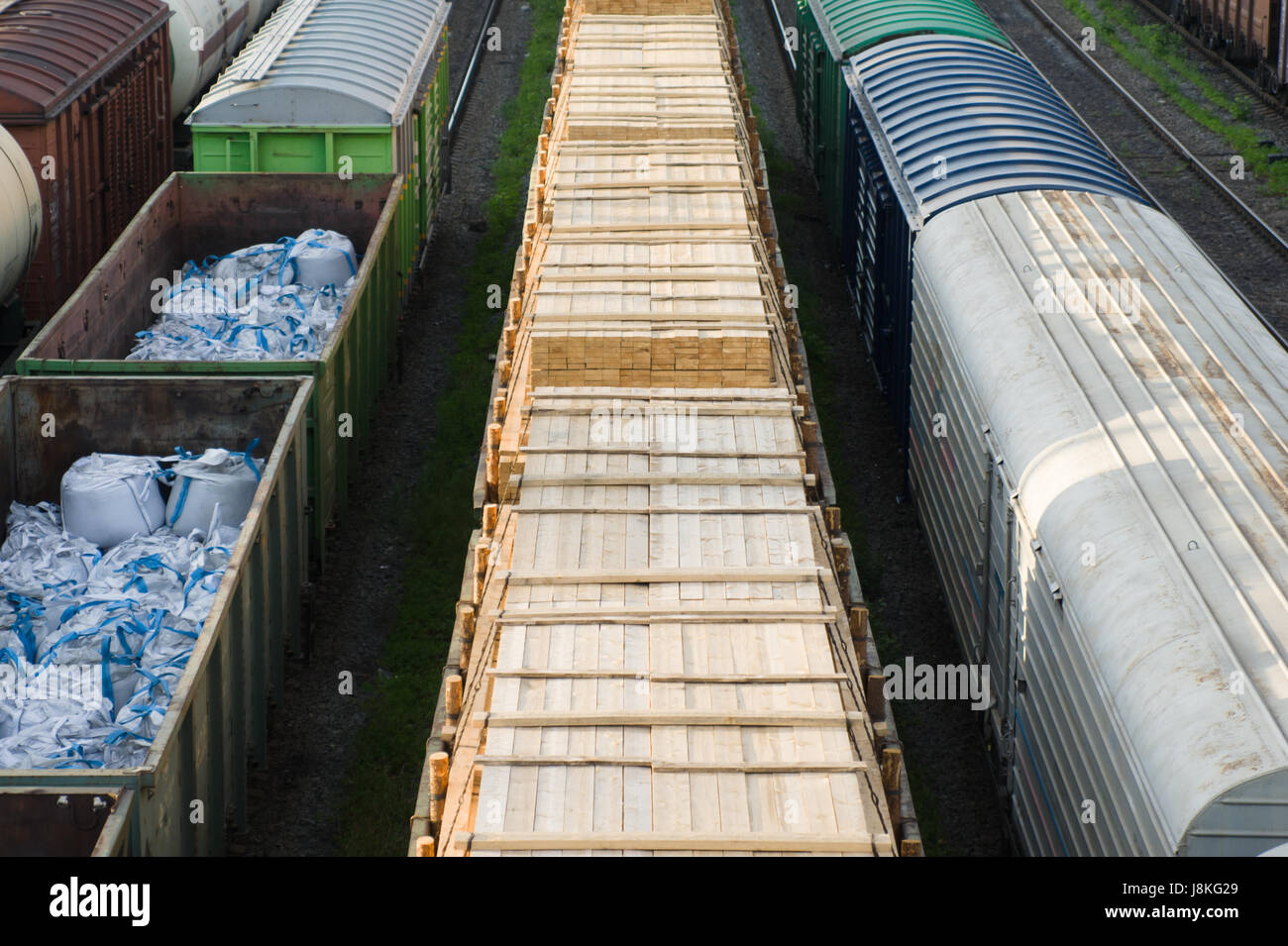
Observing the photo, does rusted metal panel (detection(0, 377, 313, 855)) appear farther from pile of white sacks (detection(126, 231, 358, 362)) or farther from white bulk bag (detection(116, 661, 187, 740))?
pile of white sacks (detection(126, 231, 358, 362))

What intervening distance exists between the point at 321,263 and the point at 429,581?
Answer: 11.7ft

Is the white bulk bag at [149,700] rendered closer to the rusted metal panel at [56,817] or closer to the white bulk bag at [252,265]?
the rusted metal panel at [56,817]

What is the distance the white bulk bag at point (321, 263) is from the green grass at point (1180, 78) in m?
14.6

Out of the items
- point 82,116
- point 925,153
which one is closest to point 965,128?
point 925,153

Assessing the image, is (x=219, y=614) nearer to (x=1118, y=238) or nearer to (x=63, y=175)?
(x=1118, y=238)

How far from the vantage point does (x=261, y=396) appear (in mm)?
12055

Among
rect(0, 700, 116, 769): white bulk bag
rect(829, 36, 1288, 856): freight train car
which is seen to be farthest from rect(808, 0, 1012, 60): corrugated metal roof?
rect(0, 700, 116, 769): white bulk bag

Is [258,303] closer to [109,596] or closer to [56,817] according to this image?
Answer: [109,596]

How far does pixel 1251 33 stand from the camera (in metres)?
27.5

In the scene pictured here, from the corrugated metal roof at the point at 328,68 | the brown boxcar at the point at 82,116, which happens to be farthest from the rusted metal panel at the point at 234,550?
the corrugated metal roof at the point at 328,68

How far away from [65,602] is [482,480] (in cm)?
282

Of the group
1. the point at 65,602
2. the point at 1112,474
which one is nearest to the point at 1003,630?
the point at 1112,474

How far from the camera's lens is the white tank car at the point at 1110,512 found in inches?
283

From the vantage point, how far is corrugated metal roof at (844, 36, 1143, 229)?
13.9 meters
